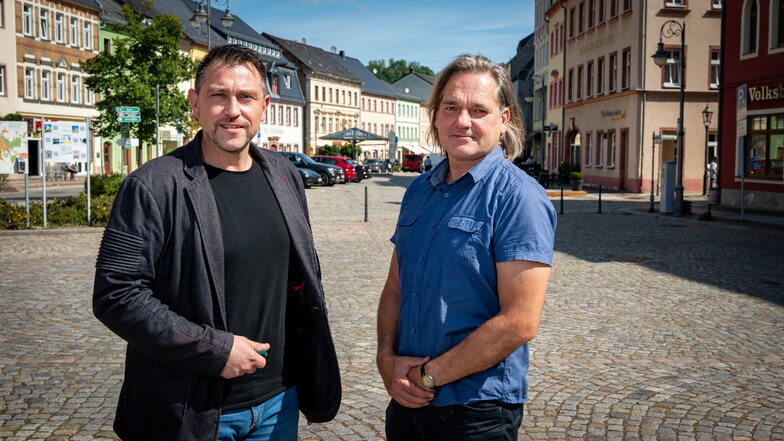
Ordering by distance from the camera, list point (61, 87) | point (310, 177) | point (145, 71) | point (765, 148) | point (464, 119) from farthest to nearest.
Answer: point (61, 87) → point (310, 177) → point (145, 71) → point (765, 148) → point (464, 119)

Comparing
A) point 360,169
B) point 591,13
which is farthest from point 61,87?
point 591,13

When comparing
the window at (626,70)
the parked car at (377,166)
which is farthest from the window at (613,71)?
the parked car at (377,166)

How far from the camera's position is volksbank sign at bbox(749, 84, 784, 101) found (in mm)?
22766

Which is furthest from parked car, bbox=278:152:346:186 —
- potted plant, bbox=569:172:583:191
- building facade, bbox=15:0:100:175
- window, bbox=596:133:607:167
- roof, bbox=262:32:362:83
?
roof, bbox=262:32:362:83

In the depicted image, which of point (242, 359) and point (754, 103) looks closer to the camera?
point (242, 359)

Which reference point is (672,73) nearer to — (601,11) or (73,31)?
(601,11)

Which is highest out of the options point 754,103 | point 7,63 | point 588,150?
point 7,63

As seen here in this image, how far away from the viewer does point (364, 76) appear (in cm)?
10069

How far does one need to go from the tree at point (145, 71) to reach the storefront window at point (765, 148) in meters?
20.4

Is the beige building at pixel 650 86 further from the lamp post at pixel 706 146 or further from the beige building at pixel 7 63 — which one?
the beige building at pixel 7 63

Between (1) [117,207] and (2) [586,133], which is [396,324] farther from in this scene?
(2) [586,133]

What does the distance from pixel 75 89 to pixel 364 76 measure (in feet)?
178

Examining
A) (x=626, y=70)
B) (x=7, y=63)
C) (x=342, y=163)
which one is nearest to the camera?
(x=626, y=70)

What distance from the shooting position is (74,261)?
41.0 feet
